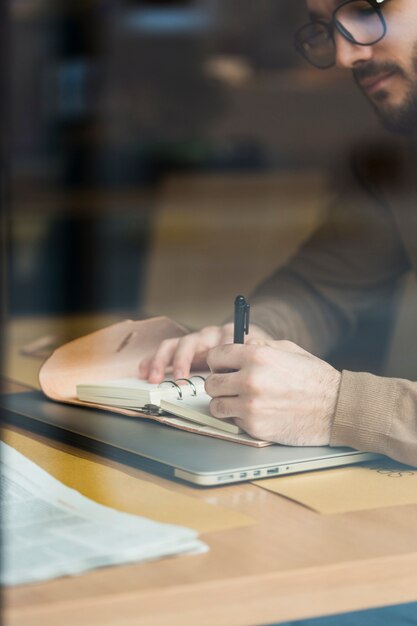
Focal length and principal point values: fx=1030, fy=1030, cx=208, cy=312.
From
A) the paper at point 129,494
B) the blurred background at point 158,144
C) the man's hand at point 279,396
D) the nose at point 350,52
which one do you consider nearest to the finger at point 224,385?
the man's hand at point 279,396

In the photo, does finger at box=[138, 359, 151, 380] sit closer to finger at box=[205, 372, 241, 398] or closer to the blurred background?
finger at box=[205, 372, 241, 398]

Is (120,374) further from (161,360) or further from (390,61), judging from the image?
(390,61)

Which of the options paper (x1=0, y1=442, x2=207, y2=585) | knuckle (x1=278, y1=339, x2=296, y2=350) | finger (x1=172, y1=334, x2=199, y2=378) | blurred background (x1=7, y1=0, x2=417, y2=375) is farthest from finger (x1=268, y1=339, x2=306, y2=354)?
blurred background (x1=7, y1=0, x2=417, y2=375)

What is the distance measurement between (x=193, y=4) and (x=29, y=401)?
3.69 m

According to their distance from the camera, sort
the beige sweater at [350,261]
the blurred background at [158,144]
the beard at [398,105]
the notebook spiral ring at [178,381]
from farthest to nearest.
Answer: the blurred background at [158,144] → the beige sweater at [350,261] → the beard at [398,105] → the notebook spiral ring at [178,381]

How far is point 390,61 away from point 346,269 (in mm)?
404

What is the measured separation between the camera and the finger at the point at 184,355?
1033 millimetres

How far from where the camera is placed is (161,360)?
107 centimetres

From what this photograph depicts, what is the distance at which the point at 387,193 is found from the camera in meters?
1.45

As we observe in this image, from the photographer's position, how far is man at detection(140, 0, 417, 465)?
2.91 feet

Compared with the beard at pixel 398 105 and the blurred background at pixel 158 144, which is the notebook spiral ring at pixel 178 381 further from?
the blurred background at pixel 158 144

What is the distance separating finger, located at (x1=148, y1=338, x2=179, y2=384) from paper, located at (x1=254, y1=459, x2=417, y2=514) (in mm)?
227

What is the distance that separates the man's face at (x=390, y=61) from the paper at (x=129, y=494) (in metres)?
0.51

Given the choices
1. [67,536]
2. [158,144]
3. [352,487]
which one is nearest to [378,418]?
[352,487]
